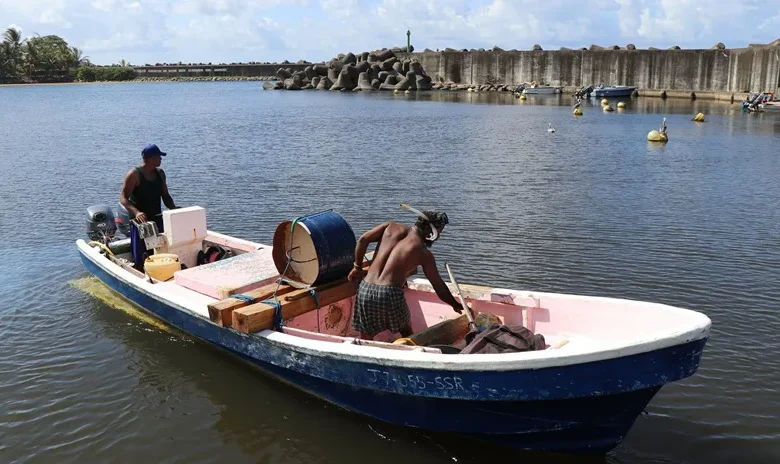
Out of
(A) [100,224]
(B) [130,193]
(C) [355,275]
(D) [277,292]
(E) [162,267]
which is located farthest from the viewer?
(A) [100,224]

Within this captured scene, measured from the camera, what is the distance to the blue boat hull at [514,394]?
18.5 feet

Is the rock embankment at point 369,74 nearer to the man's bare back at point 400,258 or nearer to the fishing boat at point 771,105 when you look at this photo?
the fishing boat at point 771,105

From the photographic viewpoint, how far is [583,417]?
20.0ft

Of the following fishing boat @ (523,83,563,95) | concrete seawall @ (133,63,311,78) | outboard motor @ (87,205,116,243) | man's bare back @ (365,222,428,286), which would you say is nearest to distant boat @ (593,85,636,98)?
fishing boat @ (523,83,563,95)

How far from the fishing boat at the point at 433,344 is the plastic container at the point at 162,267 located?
18 millimetres

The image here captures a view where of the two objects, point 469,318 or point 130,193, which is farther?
point 130,193

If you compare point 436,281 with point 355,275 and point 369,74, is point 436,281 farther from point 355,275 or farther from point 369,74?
point 369,74

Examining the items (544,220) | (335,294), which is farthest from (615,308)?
(544,220)

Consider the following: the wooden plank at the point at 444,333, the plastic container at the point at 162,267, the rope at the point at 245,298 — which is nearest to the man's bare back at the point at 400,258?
the wooden plank at the point at 444,333

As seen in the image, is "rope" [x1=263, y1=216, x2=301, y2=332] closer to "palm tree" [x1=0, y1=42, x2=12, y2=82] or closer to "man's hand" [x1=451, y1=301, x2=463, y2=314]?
"man's hand" [x1=451, y1=301, x2=463, y2=314]

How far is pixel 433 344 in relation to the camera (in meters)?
7.38

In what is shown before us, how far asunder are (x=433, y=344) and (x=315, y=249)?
179 centimetres

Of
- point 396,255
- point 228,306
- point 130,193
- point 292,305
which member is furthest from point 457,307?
point 130,193

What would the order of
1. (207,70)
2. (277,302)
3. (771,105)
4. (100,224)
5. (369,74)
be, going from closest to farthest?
(277,302), (100,224), (771,105), (369,74), (207,70)
